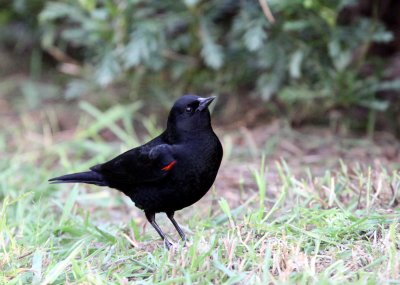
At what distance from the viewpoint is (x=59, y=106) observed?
730cm

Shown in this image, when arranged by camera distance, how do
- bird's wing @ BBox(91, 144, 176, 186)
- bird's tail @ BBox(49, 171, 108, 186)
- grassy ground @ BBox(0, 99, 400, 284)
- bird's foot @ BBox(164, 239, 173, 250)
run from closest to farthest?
1. grassy ground @ BBox(0, 99, 400, 284)
2. bird's foot @ BBox(164, 239, 173, 250)
3. bird's wing @ BBox(91, 144, 176, 186)
4. bird's tail @ BBox(49, 171, 108, 186)

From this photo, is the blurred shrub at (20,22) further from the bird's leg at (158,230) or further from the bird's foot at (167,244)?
the bird's foot at (167,244)

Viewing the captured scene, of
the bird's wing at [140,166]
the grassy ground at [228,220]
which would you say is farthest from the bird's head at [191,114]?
the grassy ground at [228,220]

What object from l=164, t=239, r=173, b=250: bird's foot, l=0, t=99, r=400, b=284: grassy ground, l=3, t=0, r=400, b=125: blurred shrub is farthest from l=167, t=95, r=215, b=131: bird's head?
l=3, t=0, r=400, b=125: blurred shrub

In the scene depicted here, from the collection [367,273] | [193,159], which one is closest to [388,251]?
[367,273]

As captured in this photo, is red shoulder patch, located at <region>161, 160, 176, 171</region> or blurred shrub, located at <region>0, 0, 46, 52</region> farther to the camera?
blurred shrub, located at <region>0, 0, 46, 52</region>

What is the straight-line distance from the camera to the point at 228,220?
4.09 metres

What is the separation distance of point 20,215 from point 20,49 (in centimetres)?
450

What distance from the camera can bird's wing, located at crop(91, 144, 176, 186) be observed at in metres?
3.77

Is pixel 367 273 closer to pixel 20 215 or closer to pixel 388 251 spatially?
pixel 388 251

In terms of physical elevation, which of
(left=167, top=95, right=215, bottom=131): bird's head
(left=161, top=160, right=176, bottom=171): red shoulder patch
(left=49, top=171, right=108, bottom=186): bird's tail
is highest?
(left=167, top=95, right=215, bottom=131): bird's head

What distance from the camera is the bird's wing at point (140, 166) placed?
149 inches

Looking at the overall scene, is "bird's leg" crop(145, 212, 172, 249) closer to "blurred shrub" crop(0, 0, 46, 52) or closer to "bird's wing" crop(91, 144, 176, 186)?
"bird's wing" crop(91, 144, 176, 186)

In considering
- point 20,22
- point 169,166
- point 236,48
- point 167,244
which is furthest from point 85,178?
point 20,22
